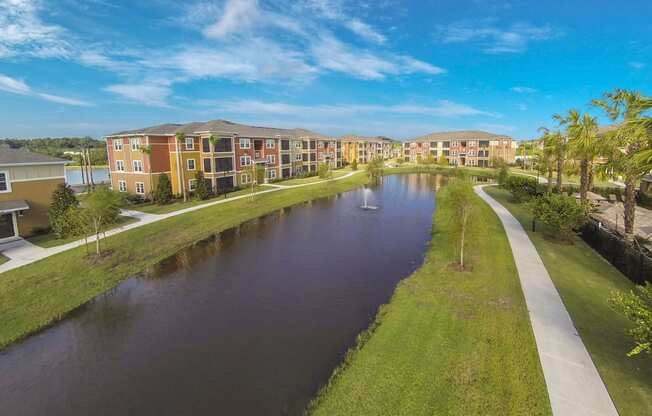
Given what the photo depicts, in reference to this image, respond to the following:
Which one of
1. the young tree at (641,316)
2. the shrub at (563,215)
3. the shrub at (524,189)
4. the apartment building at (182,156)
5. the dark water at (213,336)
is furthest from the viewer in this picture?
the apartment building at (182,156)

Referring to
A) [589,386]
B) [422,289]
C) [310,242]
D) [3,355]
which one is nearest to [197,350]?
[3,355]

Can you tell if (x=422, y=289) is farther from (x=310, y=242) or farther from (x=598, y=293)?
(x=310, y=242)

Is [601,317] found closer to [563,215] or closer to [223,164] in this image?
[563,215]

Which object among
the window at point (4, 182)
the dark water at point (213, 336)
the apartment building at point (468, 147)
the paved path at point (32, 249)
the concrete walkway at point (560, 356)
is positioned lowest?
the dark water at point (213, 336)

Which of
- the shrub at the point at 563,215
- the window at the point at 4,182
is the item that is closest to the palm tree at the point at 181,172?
the window at the point at 4,182

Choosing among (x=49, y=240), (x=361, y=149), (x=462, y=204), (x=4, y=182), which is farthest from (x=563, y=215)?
(x=361, y=149)

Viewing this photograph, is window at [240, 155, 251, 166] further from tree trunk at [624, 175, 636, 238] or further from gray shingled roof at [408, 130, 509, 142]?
gray shingled roof at [408, 130, 509, 142]

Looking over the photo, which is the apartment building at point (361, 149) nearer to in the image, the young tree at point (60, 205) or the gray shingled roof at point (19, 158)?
the young tree at point (60, 205)
